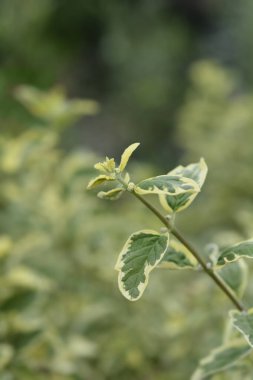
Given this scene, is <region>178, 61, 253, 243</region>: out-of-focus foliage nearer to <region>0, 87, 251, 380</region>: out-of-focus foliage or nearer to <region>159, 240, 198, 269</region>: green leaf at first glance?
<region>0, 87, 251, 380</region>: out-of-focus foliage

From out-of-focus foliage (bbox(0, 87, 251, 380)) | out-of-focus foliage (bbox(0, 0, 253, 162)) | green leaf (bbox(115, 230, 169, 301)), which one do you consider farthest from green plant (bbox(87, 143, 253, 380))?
out-of-focus foliage (bbox(0, 0, 253, 162))

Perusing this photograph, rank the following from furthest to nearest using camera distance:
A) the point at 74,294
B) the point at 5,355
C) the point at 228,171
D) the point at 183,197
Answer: the point at 228,171 → the point at 74,294 → the point at 5,355 → the point at 183,197

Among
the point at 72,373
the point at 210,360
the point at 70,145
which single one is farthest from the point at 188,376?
the point at 70,145

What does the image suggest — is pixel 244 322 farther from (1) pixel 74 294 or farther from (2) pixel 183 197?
(1) pixel 74 294

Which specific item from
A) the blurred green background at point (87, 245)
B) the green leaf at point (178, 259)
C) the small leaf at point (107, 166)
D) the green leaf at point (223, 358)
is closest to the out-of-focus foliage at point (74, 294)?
the blurred green background at point (87, 245)

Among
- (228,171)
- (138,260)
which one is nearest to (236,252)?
(138,260)

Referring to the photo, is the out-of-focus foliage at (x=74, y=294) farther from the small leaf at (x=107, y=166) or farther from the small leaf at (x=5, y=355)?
the small leaf at (x=107, y=166)

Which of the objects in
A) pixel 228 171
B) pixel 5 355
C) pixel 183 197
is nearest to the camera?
pixel 183 197
